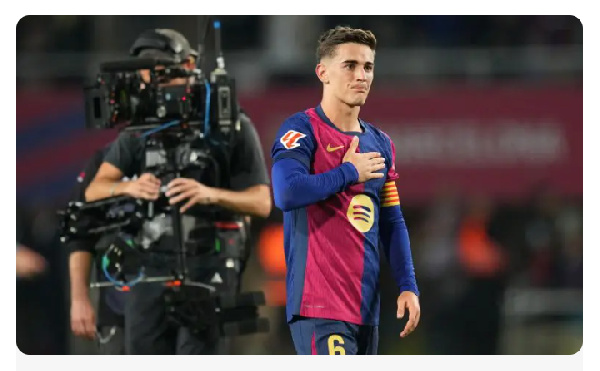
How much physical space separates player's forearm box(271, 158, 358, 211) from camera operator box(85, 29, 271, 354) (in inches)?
45.3

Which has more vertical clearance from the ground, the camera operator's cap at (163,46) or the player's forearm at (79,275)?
the camera operator's cap at (163,46)

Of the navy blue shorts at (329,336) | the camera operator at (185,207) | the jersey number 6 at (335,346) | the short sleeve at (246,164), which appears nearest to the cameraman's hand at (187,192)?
the camera operator at (185,207)

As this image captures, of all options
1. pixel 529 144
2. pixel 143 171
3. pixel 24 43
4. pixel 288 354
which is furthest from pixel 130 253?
pixel 529 144

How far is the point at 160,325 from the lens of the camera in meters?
4.85

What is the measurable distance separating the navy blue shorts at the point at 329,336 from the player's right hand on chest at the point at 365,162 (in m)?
0.51

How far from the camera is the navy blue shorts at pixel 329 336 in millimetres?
3771

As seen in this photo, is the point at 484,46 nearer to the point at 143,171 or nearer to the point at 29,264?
the point at 143,171

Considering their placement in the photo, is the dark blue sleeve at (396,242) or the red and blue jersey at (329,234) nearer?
the red and blue jersey at (329,234)

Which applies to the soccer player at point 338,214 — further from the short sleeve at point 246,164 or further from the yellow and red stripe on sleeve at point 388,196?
the short sleeve at point 246,164

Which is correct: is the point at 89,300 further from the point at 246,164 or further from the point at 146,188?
the point at 246,164

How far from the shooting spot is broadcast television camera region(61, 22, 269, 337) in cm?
482

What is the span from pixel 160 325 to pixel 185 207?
0.54 metres

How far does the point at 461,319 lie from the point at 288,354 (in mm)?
998

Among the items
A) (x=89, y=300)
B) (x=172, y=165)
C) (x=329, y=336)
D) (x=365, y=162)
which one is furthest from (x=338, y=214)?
(x=89, y=300)
